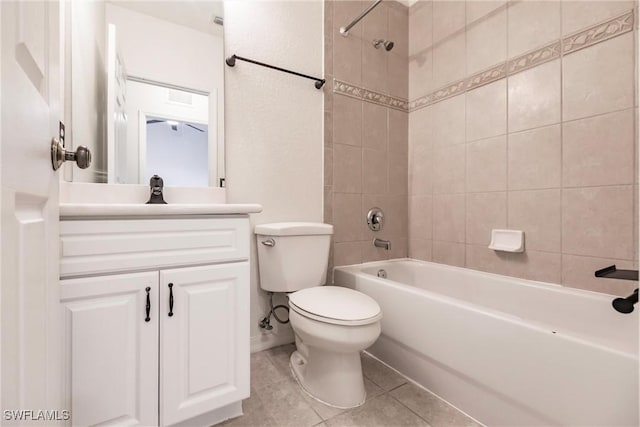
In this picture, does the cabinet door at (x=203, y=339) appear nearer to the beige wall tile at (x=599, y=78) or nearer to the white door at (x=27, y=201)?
the white door at (x=27, y=201)

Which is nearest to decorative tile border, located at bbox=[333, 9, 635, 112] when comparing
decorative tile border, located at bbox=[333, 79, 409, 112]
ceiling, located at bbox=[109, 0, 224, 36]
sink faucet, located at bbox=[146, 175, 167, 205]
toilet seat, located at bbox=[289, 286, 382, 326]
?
decorative tile border, located at bbox=[333, 79, 409, 112]

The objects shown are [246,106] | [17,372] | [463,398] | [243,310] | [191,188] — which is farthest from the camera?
[246,106]

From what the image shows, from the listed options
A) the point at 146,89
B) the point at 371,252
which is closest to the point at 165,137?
the point at 146,89

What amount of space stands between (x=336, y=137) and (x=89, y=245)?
1.43 metres

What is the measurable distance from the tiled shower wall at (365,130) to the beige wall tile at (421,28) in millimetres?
50

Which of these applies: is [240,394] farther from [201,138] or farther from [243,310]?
[201,138]

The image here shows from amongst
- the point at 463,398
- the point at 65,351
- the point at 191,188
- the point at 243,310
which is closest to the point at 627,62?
the point at 463,398

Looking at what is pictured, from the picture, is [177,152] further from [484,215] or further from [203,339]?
[484,215]

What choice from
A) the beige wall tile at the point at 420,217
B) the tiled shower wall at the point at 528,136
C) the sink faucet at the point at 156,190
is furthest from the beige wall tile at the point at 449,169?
the sink faucet at the point at 156,190

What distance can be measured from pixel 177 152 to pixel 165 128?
0.12 metres

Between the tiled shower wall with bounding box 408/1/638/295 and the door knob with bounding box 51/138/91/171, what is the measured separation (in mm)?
1611

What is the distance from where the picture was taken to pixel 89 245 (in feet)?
2.75

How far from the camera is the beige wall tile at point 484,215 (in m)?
1.66

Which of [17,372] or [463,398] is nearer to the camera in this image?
[17,372]
